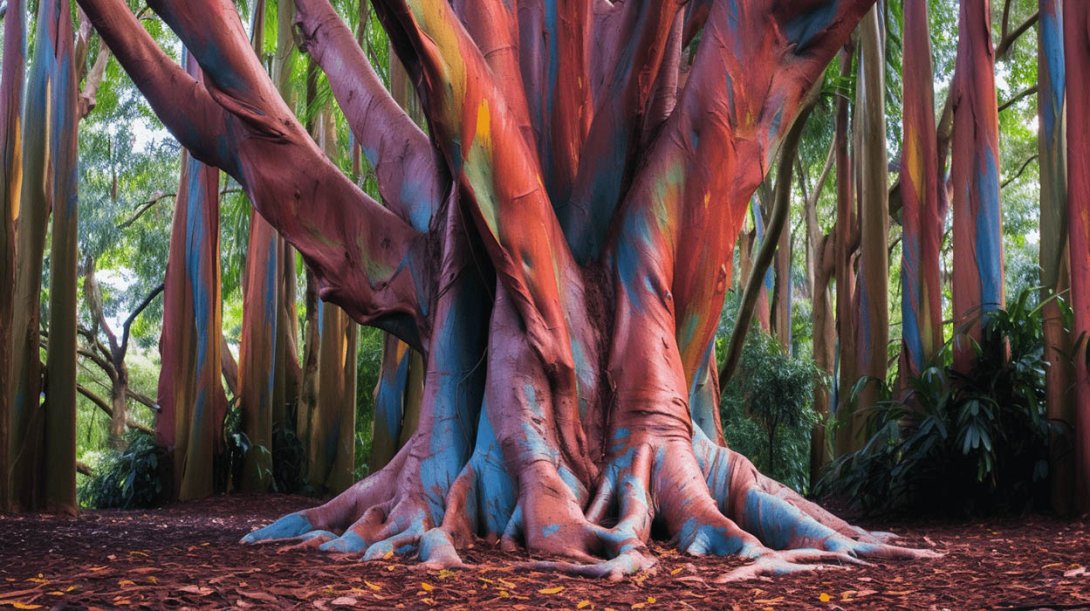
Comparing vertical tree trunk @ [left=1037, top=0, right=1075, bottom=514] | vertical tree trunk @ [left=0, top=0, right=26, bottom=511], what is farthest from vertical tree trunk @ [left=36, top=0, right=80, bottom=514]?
vertical tree trunk @ [left=1037, top=0, right=1075, bottom=514]

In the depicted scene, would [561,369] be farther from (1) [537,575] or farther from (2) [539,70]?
(2) [539,70]

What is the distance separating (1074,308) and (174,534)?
17.4 ft

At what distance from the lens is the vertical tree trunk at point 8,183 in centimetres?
736

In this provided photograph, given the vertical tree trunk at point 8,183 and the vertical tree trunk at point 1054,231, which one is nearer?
the vertical tree trunk at point 1054,231

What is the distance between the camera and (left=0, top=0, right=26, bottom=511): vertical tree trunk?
7363mm

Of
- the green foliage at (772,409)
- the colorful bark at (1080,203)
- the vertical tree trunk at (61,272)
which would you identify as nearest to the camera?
the colorful bark at (1080,203)

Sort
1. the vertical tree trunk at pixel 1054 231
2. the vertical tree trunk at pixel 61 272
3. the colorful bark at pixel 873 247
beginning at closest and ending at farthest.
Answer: the vertical tree trunk at pixel 1054 231 < the vertical tree trunk at pixel 61 272 < the colorful bark at pixel 873 247

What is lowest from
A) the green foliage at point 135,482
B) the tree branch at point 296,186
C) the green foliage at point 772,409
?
the green foliage at point 135,482

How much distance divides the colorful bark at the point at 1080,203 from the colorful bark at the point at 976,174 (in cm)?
132

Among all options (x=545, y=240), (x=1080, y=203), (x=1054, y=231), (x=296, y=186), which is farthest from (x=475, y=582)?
(x=1054, y=231)

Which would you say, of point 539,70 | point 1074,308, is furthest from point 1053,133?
point 539,70

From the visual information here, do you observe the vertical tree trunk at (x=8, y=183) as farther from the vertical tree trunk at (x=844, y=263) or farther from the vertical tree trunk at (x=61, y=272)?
the vertical tree trunk at (x=844, y=263)

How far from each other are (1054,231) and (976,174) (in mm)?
832

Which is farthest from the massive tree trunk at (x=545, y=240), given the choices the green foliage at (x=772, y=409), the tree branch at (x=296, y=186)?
the green foliage at (x=772, y=409)
